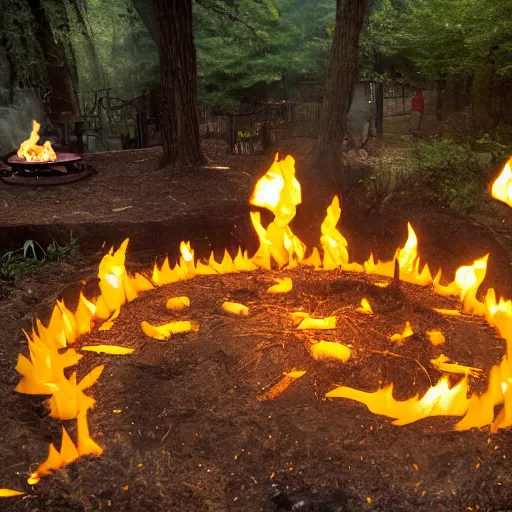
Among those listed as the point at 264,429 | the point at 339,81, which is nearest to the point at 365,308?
the point at 264,429

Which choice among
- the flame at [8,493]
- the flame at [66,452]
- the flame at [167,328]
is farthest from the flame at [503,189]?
the flame at [8,493]

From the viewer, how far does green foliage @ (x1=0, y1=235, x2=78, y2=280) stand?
5172 millimetres

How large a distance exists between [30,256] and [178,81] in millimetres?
5047

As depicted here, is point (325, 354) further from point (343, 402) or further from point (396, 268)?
point (396, 268)

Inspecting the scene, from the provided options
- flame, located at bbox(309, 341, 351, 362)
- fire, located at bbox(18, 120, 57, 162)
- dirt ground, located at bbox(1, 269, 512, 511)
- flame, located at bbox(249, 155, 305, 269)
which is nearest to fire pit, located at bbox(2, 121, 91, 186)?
fire, located at bbox(18, 120, 57, 162)

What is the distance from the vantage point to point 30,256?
579cm

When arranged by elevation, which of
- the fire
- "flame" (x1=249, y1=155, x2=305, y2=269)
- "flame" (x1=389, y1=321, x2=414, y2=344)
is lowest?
"flame" (x1=389, y1=321, x2=414, y2=344)

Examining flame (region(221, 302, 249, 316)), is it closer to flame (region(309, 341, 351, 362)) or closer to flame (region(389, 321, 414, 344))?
flame (region(309, 341, 351, 362))

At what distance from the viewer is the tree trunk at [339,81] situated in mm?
8117

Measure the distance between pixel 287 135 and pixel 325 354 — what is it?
10.7m

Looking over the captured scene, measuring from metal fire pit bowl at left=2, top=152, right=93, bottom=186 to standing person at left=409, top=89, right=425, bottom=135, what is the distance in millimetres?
10809

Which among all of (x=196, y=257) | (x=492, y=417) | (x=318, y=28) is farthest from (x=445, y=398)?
(x=318, y=28)

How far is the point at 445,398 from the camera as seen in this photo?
2.99 meters

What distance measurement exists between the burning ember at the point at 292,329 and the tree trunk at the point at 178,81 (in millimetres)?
5323
